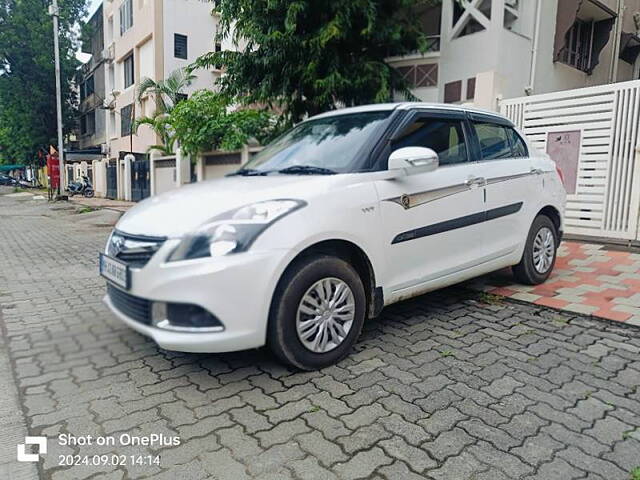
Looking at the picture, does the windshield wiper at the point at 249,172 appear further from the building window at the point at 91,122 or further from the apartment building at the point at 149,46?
the building window at the point at 91,122

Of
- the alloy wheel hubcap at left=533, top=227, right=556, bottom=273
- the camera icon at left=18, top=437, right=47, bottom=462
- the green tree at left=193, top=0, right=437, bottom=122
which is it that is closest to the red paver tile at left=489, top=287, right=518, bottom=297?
the alloy wheel hubcap at left=533, top=227, right=556, bottom=273

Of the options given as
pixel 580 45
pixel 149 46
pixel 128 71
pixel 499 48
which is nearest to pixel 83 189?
pixel 128 71

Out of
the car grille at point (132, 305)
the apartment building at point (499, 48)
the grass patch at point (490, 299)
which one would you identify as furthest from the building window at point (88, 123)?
the grass patch at point (490, 299)

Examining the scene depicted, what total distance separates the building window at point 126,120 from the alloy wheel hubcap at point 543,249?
23972 millimetres

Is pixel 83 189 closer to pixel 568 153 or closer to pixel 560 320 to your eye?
pixel 568 153

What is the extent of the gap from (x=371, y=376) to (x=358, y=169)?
1.33 metres

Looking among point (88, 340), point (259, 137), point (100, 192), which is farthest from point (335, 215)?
point (100, 192)

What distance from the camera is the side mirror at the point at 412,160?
9.92 feet

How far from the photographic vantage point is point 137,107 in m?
23.5

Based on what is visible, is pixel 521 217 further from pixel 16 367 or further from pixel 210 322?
pixel 16 367

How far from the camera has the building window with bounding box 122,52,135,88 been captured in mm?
24328

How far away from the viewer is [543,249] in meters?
4.64

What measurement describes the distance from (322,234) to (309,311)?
473mm
